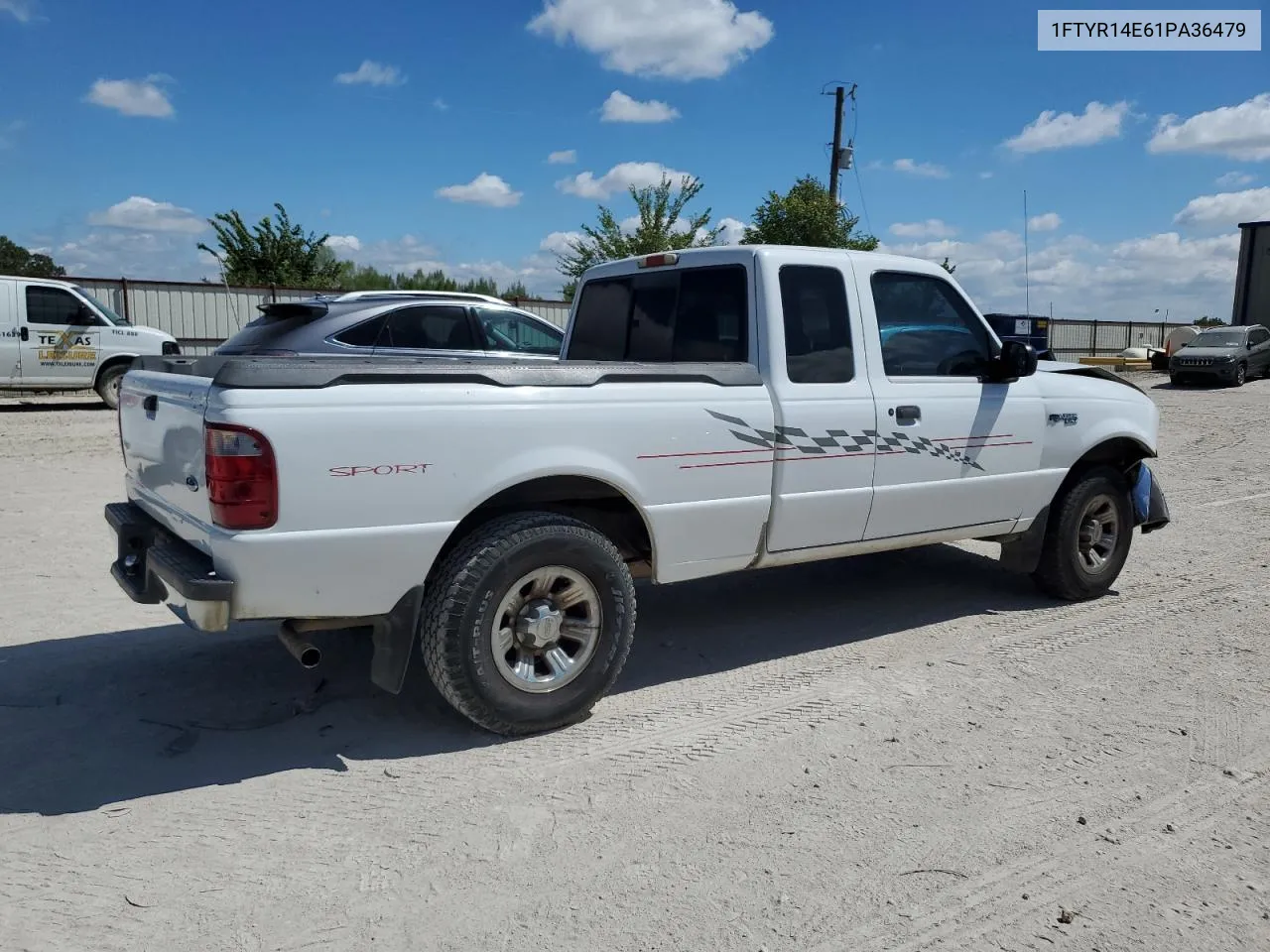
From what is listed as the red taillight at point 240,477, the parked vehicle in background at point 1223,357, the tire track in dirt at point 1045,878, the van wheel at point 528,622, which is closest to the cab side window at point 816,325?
the van wheel at point 528,622

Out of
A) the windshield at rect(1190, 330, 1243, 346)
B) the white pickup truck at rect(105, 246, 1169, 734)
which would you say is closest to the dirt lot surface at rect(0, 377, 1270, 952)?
the white pickup truck at rect(105, 246, 1169, 734)

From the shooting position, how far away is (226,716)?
433 centimetres

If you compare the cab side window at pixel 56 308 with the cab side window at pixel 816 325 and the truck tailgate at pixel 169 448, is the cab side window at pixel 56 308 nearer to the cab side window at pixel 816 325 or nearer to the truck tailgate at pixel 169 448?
the truck tailgate at pixel 169 448

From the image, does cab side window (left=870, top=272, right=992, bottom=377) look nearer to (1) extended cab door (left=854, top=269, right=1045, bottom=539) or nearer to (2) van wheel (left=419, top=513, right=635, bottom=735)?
(1) extended cab door (left=854, top=269, right=1045, bottom=539)

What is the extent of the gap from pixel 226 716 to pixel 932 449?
3632 millimetres

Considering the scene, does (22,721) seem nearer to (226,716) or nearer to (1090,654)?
(226,716)

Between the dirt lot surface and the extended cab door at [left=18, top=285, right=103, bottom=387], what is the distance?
11.1m

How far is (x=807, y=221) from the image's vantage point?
28125 millimetres

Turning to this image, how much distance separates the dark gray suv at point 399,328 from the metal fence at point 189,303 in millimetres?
12746

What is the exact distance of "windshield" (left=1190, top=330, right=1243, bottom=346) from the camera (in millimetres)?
25266

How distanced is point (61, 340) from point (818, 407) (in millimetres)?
14351

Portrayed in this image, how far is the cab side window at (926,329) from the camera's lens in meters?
5.29

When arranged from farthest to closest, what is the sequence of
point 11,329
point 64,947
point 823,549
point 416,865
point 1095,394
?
point 11,329, point 1095,394, point 823,549, point 416,865, point 64,947

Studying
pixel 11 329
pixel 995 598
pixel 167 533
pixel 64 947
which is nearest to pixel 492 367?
pixel 167 533
